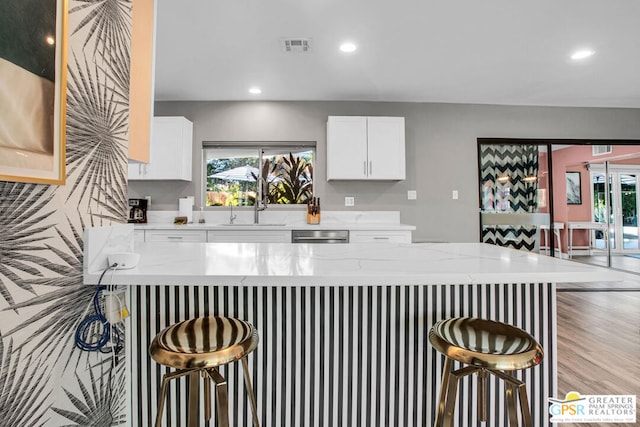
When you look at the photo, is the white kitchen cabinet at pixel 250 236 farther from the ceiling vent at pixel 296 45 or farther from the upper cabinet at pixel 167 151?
the ceiling vent at pixel 296 45

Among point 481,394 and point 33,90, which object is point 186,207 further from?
point 481,394

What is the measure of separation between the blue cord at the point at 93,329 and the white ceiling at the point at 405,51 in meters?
1.96

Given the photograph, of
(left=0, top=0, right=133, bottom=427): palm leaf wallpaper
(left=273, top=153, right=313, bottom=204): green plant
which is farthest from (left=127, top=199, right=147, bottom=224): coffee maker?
(left=0, top=0, right=133, bottom=427): palm leaf wallpaper

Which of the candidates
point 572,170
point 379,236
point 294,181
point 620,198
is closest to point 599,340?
point 379,236

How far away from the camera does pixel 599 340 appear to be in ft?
8.48

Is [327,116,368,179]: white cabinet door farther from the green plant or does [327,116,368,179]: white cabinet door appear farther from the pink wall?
the pink wall

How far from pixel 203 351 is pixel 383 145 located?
10.1ft

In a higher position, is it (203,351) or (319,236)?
(319,236)

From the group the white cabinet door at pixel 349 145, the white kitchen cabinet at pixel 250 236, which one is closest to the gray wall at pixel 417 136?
the white cabinet door at pixel 349 145

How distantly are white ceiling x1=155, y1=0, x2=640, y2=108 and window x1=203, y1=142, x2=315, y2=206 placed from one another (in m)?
0.66

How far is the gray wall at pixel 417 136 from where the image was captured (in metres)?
3.87

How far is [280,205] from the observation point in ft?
12.9

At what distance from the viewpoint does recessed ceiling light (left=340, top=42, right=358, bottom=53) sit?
2.59m

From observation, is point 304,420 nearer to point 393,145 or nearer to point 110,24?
point 110,24
